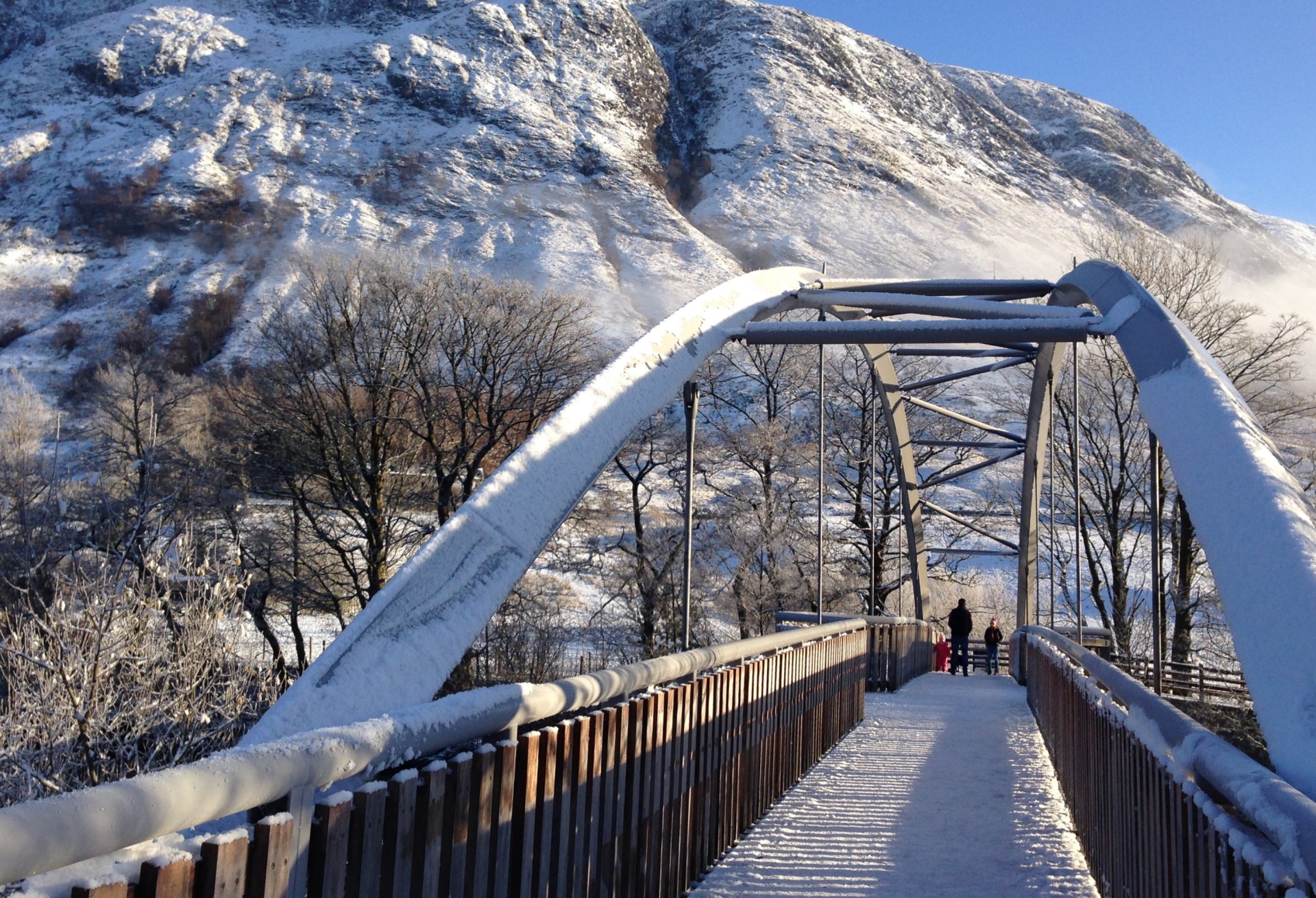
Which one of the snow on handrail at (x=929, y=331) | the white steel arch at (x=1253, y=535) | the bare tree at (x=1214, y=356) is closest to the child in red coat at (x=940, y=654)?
the bare tree at (x=1214, y=356)

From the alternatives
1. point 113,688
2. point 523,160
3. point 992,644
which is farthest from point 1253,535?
point 523,160

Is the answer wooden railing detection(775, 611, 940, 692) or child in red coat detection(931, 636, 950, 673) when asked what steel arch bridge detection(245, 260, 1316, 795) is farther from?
child in red coat detection(931, 636, 950, 673)

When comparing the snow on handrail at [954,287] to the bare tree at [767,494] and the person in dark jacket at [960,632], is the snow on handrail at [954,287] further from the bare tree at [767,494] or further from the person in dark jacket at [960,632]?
the bare tree at [767,494]

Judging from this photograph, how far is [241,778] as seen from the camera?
67.0 inches

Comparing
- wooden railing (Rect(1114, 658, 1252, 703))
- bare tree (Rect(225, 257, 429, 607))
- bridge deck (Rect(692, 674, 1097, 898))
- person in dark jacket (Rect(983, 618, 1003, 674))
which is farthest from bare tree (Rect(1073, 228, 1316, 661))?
bare tree (Rect(225, 257, 429, 607))

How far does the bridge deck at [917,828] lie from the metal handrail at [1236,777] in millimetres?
1523

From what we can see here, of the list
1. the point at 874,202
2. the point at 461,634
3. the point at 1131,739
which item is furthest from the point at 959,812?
the point at 874,202

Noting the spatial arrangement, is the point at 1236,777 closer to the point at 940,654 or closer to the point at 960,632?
the point at 960,632

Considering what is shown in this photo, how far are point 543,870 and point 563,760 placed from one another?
29cm

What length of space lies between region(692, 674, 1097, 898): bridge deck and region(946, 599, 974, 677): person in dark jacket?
29.7 feet

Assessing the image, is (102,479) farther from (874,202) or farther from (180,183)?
(874,202)

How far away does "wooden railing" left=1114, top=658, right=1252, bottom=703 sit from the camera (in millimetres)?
16797

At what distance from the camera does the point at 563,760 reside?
305 centimetres

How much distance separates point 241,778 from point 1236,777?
195 centimetres
